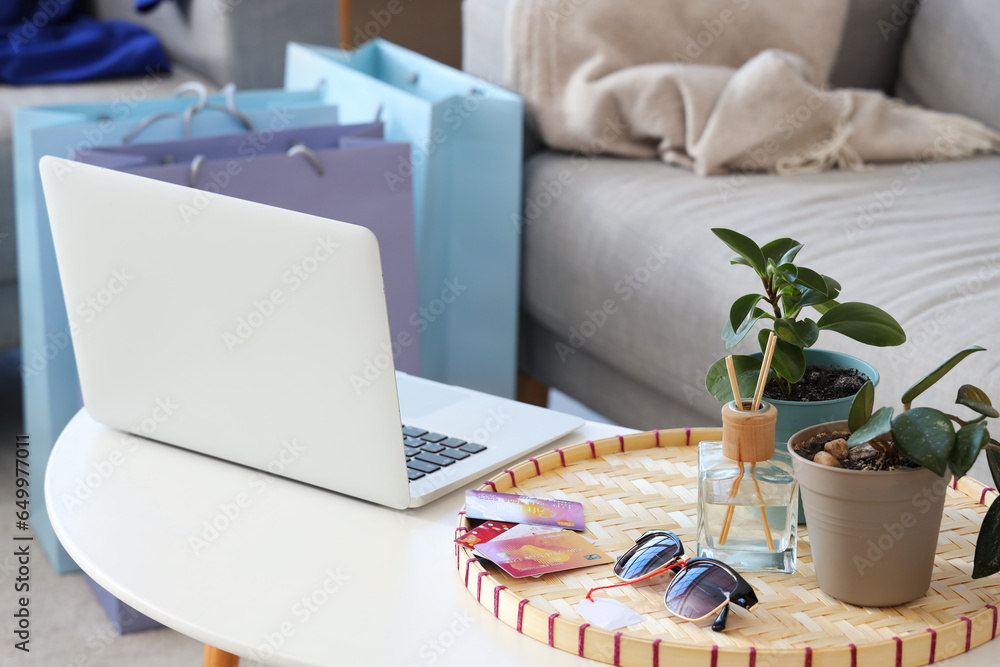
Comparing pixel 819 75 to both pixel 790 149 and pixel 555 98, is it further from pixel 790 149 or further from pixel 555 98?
pixel 555 98

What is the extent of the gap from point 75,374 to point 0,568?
1.02 feet

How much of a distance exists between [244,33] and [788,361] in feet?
5.32

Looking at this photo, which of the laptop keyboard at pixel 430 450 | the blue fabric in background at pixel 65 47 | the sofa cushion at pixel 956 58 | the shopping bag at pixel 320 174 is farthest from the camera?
the blue fabric in background at pixel 65 47

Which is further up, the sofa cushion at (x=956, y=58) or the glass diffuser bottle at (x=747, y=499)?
the sofa cushion at (x=956, y=58)

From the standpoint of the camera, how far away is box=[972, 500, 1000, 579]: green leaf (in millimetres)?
589

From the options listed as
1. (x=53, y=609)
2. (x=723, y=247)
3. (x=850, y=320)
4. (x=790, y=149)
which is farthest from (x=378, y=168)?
(x=850, y=320)

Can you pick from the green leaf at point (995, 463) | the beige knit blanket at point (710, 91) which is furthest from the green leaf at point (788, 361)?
the beige knit blanket at point (710, 91)

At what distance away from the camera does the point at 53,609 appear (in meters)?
1.34

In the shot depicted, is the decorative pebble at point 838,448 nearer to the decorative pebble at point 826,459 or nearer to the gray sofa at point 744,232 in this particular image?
the decorative pebble at point 826,459

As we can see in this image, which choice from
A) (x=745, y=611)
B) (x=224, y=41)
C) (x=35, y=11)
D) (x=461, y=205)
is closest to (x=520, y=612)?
(x=745, y=611)

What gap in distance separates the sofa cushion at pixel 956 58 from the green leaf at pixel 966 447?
126 centimetres

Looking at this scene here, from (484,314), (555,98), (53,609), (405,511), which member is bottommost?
(53,609)

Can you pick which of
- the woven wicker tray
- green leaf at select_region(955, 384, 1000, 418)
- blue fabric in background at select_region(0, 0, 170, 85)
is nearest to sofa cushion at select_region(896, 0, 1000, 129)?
the woven wicker tray

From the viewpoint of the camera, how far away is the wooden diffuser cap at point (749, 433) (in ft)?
1.99
